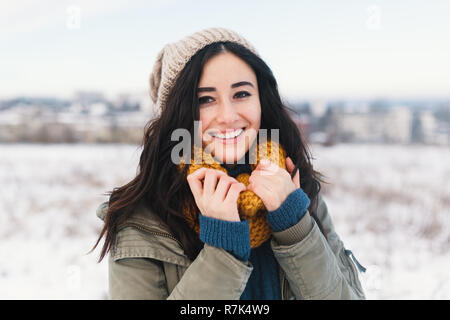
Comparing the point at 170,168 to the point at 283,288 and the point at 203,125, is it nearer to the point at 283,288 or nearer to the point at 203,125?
the point at 203,125

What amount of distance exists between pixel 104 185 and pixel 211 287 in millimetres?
7263

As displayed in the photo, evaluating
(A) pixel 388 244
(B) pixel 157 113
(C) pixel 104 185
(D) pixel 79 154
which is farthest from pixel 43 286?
(D) pixel 79 154

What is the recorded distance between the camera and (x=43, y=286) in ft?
12.9

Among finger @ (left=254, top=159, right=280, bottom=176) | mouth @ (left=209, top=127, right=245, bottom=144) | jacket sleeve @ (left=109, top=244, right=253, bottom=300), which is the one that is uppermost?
mouth @ (left=209, top=127, right=245, bottom=144)

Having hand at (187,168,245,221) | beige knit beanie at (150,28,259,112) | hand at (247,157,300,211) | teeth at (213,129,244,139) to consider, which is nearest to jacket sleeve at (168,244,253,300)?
hand at (187,168,245,221)

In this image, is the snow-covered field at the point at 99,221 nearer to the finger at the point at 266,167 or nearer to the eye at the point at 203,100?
the eye at the point at 203,100

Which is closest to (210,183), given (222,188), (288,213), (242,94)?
(222,188)

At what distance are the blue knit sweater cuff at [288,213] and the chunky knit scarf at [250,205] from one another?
79 mm

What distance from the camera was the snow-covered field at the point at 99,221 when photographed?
3.93 metres

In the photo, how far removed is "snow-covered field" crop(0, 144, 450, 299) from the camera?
12.9 ft

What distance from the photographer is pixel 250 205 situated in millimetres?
1301

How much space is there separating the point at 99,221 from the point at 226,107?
5.16 m

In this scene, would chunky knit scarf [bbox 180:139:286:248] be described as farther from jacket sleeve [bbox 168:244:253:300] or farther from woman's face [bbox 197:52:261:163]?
jacket sleeve [bbox 168:244:253:300]

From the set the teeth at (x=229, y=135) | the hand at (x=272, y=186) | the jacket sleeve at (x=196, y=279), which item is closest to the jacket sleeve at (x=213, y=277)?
the jacket sleeve at (x=196, y=279)
